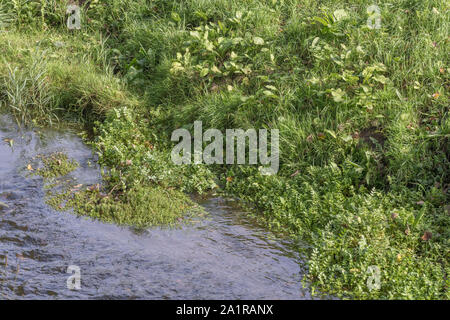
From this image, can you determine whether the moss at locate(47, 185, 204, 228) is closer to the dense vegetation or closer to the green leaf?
the dense vegetation

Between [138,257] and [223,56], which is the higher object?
[223,56]

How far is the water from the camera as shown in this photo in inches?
165

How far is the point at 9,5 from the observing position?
29.0 feet

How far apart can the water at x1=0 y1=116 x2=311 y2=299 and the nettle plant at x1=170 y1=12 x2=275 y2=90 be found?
1.89 m

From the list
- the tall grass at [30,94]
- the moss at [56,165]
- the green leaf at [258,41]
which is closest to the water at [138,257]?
the moss at [56,165]

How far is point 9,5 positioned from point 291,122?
17.8 feet

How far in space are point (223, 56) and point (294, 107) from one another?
4.50 feet

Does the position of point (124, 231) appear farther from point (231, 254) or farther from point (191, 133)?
point (191, 133)

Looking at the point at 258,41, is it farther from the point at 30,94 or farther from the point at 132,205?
the point at 30,94

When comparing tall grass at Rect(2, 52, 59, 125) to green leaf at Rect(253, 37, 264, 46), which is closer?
green leaf at Rect(253, 37, 264, 46)

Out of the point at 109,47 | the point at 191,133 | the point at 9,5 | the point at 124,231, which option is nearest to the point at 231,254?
the point at 124,231

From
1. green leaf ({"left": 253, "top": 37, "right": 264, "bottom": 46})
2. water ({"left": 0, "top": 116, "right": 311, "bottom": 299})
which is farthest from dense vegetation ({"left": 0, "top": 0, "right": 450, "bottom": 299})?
water ({"left": 0, "top": 116, "right": 311, "bottom": 299})

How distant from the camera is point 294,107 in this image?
6.18m

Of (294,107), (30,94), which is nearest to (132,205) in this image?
(294,107)
